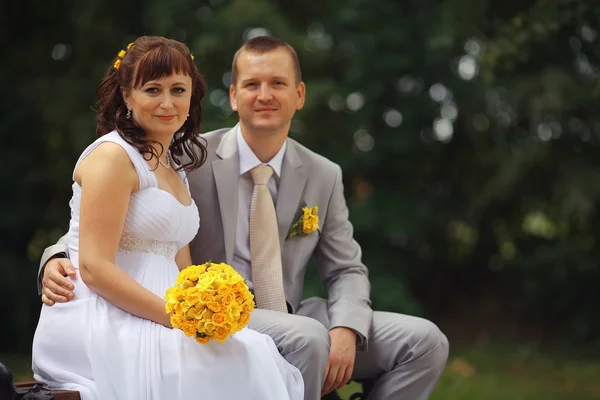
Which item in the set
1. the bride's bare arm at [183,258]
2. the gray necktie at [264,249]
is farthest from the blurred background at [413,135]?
the bride's bare arm at [183,258]

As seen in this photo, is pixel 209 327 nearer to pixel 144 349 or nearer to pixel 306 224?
pixel 144 349

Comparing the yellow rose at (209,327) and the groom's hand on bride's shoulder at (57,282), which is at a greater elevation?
the groom's hand on bride's shoulder at (57,282)

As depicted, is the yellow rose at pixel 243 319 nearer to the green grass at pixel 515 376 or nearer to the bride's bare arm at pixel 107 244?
the bride's bare arm at pixel 107 244

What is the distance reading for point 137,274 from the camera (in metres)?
3.01

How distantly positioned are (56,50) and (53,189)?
1.33 m

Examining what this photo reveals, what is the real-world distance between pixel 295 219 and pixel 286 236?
0.09 meters

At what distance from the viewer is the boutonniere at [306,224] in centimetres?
371

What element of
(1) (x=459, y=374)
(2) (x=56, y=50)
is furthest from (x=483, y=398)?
(2) (x=56, y=50)

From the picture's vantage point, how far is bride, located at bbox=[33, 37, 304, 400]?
9.08 ft

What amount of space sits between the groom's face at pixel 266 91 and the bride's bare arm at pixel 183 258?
2.10 ft

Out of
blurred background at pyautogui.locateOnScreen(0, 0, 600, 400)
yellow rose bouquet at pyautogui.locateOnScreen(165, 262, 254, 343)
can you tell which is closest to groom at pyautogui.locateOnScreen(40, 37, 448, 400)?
yellow rose bouquet at pyautogui.locateOnScreen(165, 262, 254, 343)

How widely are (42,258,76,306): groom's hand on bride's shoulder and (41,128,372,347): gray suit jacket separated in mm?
680

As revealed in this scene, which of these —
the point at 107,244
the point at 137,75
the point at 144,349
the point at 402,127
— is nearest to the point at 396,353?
the point at 144,349

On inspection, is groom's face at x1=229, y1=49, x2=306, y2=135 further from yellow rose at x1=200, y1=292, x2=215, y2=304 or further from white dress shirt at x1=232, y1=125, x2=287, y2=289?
yellow rose at x1=200, y1=292, x2=215, y2=304
